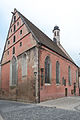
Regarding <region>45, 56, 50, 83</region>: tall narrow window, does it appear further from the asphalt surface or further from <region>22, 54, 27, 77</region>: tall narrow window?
the asphalt surface

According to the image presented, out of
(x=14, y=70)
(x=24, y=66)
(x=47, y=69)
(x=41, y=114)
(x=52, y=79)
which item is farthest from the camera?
(x=14, y=70)

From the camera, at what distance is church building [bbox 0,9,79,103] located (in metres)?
15.8

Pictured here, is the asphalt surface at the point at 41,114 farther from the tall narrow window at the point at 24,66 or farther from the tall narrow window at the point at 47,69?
the tall narrow window at the point at 24,66

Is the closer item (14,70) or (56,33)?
(14,70)

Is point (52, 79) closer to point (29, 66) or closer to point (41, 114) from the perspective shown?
point (29, 66)

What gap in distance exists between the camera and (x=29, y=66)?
54.9 feet

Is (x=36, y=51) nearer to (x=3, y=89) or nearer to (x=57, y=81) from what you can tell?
(x=57, y=81)

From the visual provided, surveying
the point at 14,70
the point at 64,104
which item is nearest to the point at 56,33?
the point at 14,70

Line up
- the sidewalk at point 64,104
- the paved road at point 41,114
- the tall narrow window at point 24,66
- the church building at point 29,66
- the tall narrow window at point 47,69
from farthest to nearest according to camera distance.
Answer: the tall narrow window at point 24,66 → the tall narrow window at point 47,69 → the church building at point 29,66 → the sidewalk at point 64,104 → the paved road at point 41,114

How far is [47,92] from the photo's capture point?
16.7 metres

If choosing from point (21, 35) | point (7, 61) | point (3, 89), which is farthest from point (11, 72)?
point (21, 35)

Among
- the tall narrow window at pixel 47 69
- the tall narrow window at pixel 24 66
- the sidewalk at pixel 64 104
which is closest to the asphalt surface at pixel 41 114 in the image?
the sidewalk at pixel 64 104

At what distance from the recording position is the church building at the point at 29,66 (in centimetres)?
1584

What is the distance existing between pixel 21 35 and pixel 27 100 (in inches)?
369
